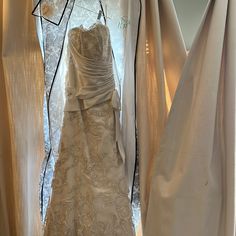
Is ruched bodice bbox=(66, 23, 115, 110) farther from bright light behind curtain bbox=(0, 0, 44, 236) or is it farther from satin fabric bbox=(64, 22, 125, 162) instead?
bright light behind curtain bbox=(0, 0, 44, 236)

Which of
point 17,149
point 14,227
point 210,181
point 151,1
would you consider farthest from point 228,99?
point 14,227

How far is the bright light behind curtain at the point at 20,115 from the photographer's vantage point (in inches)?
38.2

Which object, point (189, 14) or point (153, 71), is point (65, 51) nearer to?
point (153, 71)

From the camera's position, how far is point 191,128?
2.78 ft

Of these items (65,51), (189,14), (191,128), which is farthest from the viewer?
(189,14)

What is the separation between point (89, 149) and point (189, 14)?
0.67 m

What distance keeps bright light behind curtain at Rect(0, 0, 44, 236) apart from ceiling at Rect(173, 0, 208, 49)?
0.58m

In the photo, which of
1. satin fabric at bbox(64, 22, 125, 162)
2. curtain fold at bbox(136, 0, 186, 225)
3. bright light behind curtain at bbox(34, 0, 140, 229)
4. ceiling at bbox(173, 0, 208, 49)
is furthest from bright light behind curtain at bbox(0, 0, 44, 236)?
ceiling at bbox(173, 0, 208, 49)

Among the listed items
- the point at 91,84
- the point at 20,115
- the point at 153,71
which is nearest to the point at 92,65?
the point at 91,84

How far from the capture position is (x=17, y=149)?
3.20 feet

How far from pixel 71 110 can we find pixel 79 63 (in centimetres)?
16

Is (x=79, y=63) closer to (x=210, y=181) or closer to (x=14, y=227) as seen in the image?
(x=210, y=181)

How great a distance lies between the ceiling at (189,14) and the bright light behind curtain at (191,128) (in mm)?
187

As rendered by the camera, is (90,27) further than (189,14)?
No
